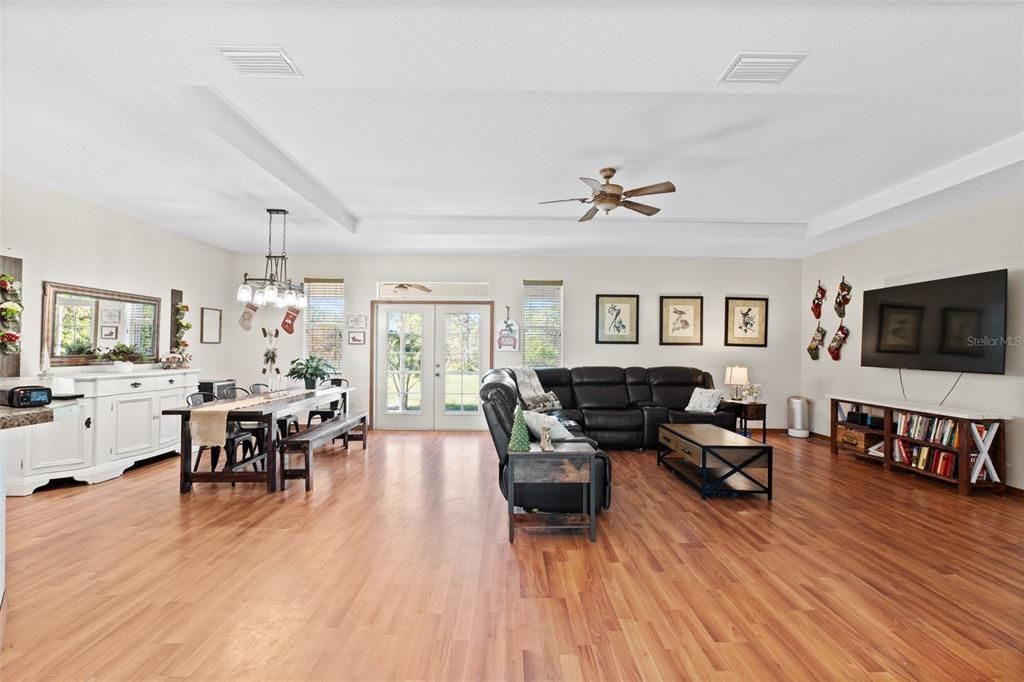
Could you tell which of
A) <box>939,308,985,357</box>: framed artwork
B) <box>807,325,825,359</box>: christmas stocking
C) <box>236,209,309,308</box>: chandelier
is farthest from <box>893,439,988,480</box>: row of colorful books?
<box>236,209,309,308</box>: chandelier

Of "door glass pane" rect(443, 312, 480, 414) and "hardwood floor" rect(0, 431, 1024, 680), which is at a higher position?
"door glass pane" rect(443, 312, 480, 414)

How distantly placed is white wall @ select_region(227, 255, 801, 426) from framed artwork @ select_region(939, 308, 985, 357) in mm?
2776

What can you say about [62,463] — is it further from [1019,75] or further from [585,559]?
[1019,75]

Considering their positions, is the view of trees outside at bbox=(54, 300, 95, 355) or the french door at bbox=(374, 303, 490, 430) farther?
the french door at bbox=(374, 303, 490, 430)

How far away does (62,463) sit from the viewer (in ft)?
14.6

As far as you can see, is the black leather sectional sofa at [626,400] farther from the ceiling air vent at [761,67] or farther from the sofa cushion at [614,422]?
the ceiling air vent at [761,67]

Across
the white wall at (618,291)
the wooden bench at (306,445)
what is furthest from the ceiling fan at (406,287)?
the wooden bench at (306,445)

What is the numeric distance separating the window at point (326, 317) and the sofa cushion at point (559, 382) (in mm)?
3116

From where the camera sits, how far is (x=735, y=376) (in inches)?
290

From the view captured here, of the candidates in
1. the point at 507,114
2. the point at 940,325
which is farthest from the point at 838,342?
the point at 507,114

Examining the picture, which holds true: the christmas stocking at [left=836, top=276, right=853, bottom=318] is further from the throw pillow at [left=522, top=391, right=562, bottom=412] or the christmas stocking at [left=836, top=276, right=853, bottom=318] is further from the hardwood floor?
the throw pillow at [left=522, top=391, right=562, bottom=412]

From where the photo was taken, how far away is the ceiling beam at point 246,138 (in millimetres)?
3131

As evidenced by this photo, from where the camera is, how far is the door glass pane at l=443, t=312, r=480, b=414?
7.80 metres

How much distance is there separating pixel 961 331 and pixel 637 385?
11.5 ft
